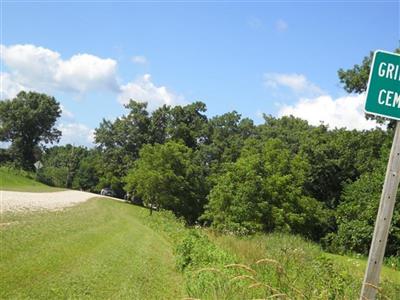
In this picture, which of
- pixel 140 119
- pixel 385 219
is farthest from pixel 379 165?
pixel 140 119

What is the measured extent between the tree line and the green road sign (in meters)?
24.7

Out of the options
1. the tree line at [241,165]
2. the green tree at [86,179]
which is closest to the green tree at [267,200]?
the tree line at [241,165]

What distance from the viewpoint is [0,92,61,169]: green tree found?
285ft

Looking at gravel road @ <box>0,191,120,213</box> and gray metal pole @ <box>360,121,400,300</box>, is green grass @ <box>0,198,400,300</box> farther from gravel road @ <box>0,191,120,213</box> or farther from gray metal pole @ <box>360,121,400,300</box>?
gravel road @ <box>0,191,120,213</box>

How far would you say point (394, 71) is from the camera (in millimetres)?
3693

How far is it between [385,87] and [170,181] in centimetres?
4946

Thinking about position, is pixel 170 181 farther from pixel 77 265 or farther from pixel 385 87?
pixel 385 87

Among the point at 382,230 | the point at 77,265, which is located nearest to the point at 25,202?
the point at 77,265

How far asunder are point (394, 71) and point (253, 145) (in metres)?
56.3

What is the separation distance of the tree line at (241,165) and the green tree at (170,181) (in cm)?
12

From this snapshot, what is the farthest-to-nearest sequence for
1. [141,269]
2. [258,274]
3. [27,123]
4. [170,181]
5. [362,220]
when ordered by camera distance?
[27,123]
[170,181]
[362,220]
[141,269]
[258,274]

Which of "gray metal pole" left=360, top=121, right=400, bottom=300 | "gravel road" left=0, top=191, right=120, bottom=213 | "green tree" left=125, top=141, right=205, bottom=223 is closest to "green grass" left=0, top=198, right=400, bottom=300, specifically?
"gray metal pole" left=360, top=121, right=400, bottom=300

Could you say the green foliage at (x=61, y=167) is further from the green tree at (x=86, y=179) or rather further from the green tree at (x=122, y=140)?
the green tree at (x=122, y=140)

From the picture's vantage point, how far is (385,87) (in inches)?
145
